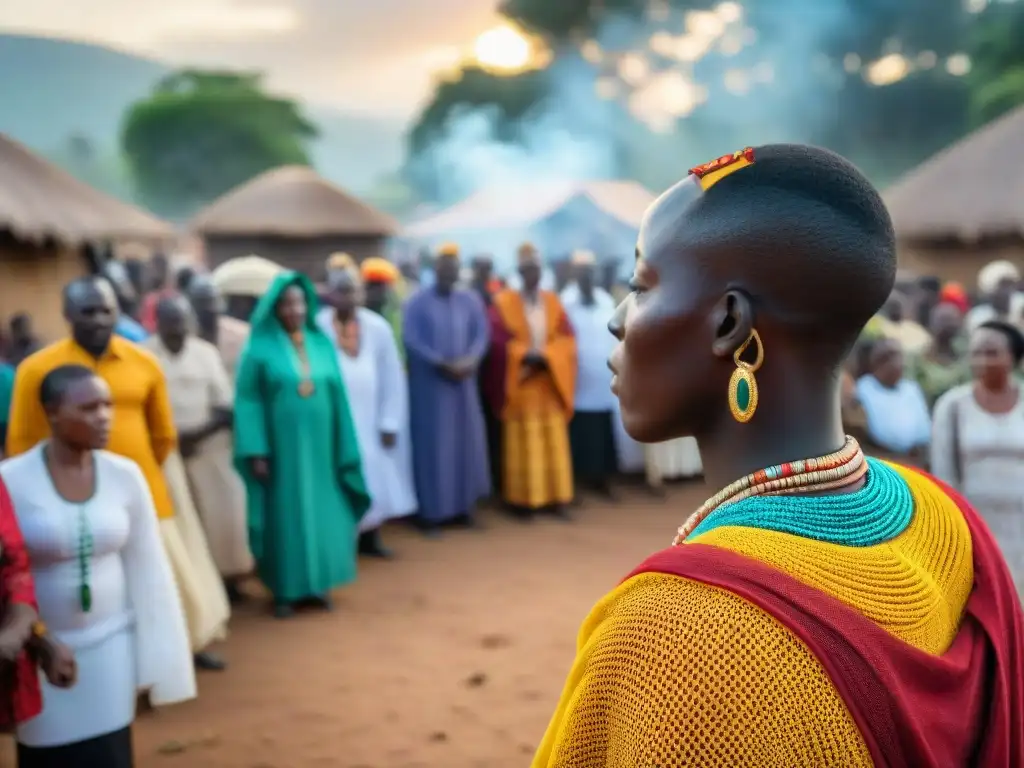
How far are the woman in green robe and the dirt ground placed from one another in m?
0.34

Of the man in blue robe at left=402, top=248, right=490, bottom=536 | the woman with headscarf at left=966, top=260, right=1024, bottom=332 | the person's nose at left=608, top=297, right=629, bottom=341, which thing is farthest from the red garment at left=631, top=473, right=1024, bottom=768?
the man in blue robe at left=402, top=248, right=490, bottom=536

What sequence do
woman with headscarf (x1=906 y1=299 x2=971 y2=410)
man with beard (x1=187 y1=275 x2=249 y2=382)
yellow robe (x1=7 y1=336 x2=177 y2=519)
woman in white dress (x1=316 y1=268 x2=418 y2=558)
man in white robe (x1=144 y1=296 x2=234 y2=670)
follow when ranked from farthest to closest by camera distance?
1. woman in white dress (x1=316 y1=268 x2=418 y2=558)
2. woman with headscarf (x1=906 y1=299 x2=971 y2=410)
3. man with beard (x1=187 y1=275 x2=249 y2=382)
4. man in white robe (x1=144 y1=296 x2=234 y2=670)
5. yellow robe (x1=7 y1=336 x2=177 y2=519)

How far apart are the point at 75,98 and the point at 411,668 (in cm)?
8418

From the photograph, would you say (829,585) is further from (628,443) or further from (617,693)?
(628,443)

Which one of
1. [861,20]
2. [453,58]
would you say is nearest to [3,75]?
[453,58]

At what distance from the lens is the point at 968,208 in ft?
50.3

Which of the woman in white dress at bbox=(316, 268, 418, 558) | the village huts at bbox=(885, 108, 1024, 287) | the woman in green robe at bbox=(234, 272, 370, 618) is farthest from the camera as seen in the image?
the village huts at bbox=(885, 108, 1024, 287)

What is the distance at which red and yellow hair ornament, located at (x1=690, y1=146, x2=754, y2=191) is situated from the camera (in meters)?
1.13

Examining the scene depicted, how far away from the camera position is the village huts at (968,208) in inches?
580

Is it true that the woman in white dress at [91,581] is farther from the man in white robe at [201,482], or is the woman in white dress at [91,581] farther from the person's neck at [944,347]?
the person's neck at [944,347]

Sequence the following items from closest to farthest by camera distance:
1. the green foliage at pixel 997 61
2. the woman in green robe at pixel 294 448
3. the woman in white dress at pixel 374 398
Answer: the woman in green robe at pixel 294 448, the woman in white dress at pixel 374 398, the green foliage at pixel 997 61

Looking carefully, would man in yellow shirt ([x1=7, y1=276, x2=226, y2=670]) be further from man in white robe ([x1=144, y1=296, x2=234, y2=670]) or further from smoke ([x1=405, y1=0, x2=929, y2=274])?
smoke ([x1=405, y1=0, x2=929, y2=274])

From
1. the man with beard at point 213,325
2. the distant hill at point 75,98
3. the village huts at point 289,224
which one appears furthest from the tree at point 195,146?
the man with beard at point 213,325

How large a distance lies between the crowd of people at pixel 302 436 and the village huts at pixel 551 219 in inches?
322
